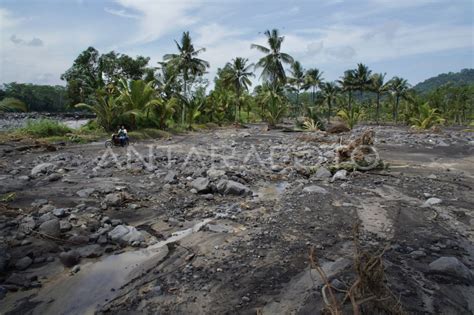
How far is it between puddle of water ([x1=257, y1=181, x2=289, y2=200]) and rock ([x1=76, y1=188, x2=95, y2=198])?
3.82m

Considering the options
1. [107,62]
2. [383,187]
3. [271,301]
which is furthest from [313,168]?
[107,62]

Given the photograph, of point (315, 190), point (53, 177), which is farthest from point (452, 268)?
point (53, 177)

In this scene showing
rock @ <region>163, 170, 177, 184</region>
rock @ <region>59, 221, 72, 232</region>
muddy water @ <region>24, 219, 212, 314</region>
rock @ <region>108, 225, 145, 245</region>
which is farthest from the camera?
rock @ <region>163, 170, 177, 184</region>

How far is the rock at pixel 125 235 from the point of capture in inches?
229

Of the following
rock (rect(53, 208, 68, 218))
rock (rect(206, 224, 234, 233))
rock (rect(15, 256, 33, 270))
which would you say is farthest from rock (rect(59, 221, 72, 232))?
rock (rect(206, 224, 234, 233))

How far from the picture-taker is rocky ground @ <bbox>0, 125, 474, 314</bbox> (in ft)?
13.7

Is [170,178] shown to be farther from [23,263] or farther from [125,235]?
[23,263]

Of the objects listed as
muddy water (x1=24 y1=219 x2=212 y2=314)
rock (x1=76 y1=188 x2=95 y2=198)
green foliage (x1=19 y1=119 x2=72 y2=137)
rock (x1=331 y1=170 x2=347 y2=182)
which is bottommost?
muddy water (x1=24 y1=219 x2=212 y2=314)

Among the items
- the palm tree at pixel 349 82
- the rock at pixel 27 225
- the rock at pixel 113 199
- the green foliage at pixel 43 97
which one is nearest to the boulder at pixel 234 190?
the rock at pixel 113 199

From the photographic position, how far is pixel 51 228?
18.9ft

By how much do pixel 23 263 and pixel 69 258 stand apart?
1.88 ft

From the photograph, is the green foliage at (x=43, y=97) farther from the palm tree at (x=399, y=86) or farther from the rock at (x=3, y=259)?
the rock at (x=3, y=259)

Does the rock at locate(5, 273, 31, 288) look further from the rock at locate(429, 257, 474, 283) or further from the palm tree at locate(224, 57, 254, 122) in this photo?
the palm tree at locate(224, 57, 254, 122)

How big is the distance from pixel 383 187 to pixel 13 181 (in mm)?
9433
